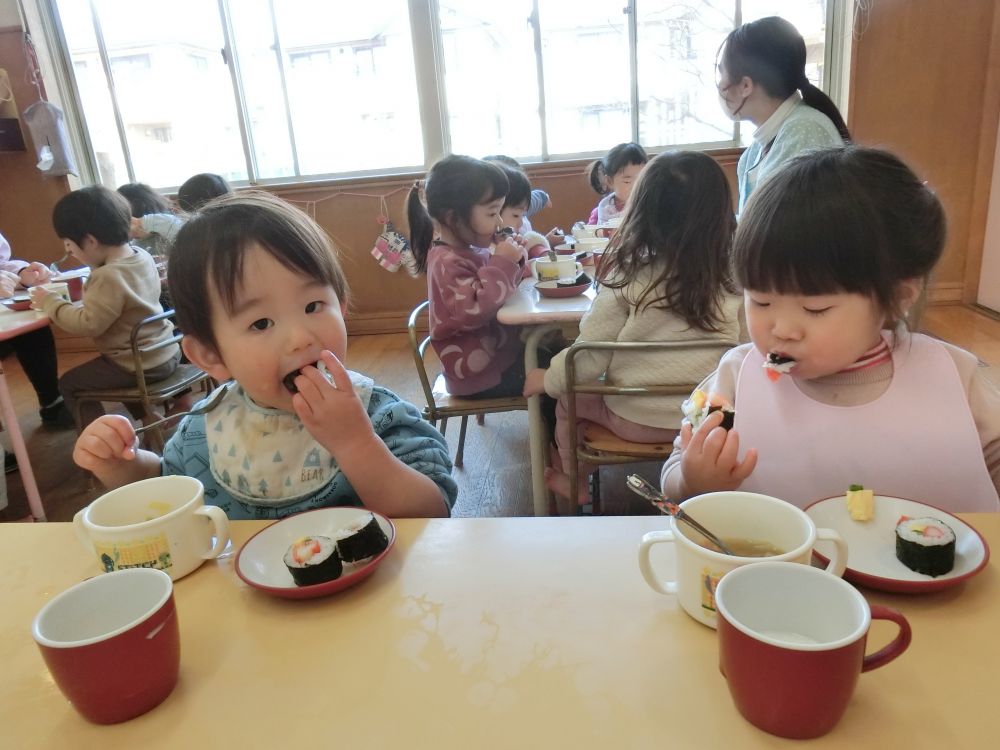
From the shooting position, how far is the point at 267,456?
3.53 ft

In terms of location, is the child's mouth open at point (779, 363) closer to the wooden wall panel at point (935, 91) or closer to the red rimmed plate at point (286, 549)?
the red rimmed plate at point (286, 549)

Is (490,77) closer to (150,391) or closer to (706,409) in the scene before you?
(150,391)

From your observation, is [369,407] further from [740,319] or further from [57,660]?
[740,319]

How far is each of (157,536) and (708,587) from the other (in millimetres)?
558

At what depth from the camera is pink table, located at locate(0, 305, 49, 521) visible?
2357 millimetres

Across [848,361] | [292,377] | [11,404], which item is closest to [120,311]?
[11,404]

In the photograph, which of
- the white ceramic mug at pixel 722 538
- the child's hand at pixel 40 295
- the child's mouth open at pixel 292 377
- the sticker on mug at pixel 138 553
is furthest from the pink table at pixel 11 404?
the white ceramic mug at pixel 722 538

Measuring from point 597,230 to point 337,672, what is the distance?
2.95 metres

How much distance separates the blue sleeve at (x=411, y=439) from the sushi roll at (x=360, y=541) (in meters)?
0.27

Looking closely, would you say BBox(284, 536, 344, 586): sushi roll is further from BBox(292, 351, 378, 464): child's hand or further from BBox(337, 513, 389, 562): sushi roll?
BBox(292, 351, 378, 464): child's hand

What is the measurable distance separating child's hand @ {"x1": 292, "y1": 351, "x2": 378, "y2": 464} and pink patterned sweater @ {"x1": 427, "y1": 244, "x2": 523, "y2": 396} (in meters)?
1.37

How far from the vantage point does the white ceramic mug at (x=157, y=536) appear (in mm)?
744

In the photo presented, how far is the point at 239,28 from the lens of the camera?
473cm

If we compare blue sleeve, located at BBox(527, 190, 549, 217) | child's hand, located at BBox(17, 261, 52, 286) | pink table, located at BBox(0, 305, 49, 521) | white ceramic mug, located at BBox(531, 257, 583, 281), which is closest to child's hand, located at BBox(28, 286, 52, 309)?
pink table, located at BBox(0, 305, 49, 521)
